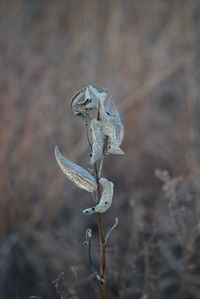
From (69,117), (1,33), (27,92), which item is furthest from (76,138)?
(1,33)

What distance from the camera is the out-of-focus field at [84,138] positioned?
173 cm

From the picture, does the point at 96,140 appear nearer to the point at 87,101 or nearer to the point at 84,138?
the point at 87,101

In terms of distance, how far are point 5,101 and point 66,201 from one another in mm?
838

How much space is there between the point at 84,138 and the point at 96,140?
4.22ft

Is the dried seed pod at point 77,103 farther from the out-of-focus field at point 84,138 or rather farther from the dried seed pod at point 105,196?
the out-of-focus field at point 84,138

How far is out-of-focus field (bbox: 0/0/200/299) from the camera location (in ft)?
5.68

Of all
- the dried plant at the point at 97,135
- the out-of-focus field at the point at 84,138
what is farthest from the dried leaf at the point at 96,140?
the out-of-focus field at the point at 84,138

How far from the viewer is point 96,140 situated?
644 mm

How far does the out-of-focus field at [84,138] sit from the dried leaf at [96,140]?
0.98 m

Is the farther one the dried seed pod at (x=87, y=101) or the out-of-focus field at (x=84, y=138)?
the out-of-focus field at (x=84, y=138)

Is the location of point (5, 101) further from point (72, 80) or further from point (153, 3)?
point (153, 3)

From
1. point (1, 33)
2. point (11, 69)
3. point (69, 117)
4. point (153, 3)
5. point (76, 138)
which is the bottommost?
point (76, 138)

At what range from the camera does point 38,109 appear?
207 centimetres

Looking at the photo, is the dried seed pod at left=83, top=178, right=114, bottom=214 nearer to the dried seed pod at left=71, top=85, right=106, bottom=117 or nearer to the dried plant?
the dried plant
